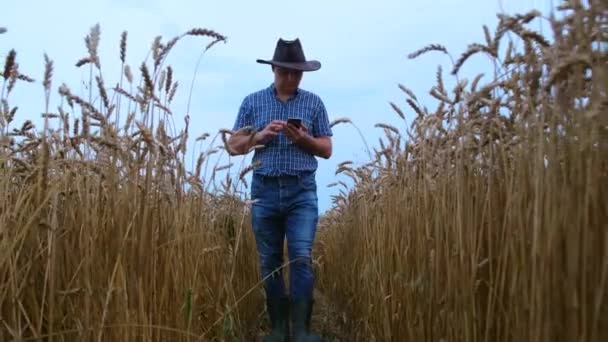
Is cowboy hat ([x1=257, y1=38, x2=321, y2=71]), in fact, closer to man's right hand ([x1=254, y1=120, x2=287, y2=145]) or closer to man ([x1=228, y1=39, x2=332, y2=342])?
man ([x1=228, y1=39, x2=332, y2=342])

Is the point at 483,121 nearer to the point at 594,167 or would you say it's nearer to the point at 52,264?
the point at 594,167

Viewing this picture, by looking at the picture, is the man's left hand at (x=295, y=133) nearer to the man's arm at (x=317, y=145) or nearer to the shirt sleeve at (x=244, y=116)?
the man's arm at (x=317, y=145)

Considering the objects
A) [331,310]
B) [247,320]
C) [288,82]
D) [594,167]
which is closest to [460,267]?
[594,167]

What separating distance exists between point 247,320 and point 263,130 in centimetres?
129

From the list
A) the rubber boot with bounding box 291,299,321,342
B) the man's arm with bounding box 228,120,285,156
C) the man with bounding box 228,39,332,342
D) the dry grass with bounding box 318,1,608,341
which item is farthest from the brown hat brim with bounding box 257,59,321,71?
the rubber boot with bounding box 291,299,321,342

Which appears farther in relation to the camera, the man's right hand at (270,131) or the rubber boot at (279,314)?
the rubber boot at (279,314)

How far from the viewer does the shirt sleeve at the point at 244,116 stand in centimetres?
369

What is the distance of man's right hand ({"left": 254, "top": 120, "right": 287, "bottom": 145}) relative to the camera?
326cm

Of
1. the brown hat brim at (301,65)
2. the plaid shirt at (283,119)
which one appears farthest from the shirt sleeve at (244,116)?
the brown hat brim at (301,65)

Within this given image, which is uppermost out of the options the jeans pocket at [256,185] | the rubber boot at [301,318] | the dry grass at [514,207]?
the jeans pocket at [256,185]

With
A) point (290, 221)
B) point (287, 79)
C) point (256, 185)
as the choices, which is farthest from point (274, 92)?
point (290, 221)

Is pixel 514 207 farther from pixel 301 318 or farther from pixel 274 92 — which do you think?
pixel 274 92

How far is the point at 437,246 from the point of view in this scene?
1.96m

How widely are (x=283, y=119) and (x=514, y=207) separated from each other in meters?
2.25
